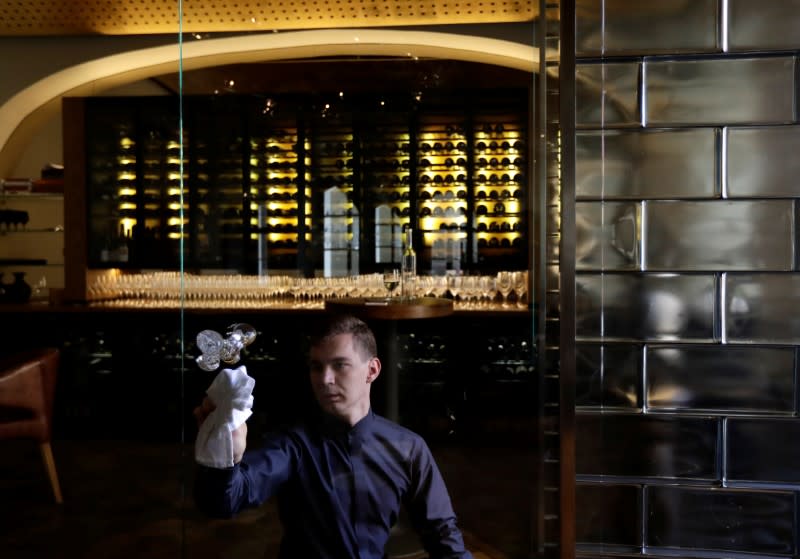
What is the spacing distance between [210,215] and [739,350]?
41.9 inches

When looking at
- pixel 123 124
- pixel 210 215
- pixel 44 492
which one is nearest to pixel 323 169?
pixel 210 215

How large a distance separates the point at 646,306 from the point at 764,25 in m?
0.57

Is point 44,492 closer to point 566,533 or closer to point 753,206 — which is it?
point 566,533

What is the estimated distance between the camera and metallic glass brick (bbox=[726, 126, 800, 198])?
1.28 m

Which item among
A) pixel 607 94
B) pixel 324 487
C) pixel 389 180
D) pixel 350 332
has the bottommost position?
pixel 324 487

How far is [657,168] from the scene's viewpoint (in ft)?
4.24

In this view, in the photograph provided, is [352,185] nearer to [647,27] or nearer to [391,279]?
[391,279]

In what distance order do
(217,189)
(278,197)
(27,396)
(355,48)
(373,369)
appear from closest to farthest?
1. (373,369)
2. (355,48)
3. (217,189)
4. (278,197)
5. (27,396)

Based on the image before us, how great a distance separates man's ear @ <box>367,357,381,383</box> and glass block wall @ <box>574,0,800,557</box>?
1.25 ft

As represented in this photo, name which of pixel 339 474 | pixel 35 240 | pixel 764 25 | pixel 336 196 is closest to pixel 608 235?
pixel 764 25

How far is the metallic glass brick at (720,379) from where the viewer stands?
4.27 feet

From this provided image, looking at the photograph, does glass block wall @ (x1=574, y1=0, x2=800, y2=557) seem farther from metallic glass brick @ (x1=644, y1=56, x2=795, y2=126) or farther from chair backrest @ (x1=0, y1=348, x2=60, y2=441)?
chair backrest @ (x1=0, y1=348, x2=60, y2=441)

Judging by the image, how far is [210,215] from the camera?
1.44m

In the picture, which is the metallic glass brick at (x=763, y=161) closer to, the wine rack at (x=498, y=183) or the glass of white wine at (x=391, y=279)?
the wine rack at (x=498, y=183)
